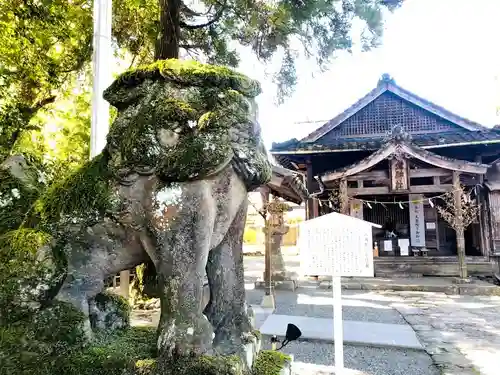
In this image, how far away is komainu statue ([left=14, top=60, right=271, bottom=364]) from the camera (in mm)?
1651

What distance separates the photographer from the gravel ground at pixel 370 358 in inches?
178

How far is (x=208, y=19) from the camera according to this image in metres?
7.76

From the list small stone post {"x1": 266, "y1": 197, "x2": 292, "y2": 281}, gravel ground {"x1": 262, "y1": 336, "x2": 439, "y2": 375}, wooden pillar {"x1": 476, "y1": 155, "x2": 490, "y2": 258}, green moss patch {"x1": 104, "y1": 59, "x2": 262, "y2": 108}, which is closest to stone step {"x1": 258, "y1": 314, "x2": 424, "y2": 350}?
gravel ground {"x1": 262, "y1": 336, "x2": 439, "y2": 375}

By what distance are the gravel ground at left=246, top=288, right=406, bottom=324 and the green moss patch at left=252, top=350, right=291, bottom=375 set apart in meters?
5.47

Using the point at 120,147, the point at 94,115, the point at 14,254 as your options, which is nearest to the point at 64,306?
the point at 14,254

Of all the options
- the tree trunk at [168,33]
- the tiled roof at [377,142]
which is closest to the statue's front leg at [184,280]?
the tree trunk at [168,33]

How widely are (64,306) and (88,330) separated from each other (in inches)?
6.2

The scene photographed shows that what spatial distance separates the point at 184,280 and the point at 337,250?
181 centimetres

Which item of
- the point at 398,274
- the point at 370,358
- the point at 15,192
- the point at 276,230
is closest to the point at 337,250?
the point at 15,192

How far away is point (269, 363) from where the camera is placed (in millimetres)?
2000

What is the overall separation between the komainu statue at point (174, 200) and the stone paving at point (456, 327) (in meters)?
3.78

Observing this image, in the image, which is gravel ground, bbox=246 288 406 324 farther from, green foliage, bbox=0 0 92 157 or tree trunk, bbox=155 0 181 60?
green foliage, bbox=0 0 92 157

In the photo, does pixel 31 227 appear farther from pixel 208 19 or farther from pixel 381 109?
pixel 381 109

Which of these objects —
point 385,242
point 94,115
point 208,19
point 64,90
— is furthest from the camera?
point 385,242
